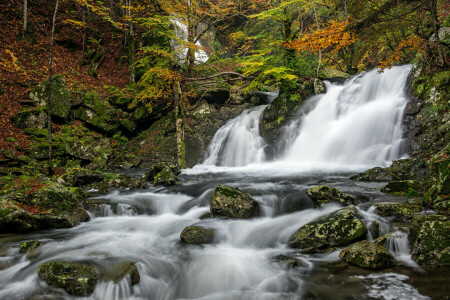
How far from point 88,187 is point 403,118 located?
11.8 metres

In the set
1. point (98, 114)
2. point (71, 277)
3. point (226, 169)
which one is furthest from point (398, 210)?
point (98, 114)

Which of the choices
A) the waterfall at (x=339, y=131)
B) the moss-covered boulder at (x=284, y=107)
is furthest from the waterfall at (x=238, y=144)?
the moss-covered boulder at (x=284, y=107)

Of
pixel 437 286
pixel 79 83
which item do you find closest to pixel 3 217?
pixel 437 286

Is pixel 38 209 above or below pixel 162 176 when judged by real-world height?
below

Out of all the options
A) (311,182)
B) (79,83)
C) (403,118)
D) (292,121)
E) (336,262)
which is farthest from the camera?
(79,83)

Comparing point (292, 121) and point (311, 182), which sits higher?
point (292, 121)

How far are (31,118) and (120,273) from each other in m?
10.0

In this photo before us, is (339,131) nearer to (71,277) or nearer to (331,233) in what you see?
(331,233)

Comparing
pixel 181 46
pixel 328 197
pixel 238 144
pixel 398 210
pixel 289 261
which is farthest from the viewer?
pixel 238 144

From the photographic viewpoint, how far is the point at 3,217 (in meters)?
5.28

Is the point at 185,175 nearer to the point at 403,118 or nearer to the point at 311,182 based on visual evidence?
the point at 311,182

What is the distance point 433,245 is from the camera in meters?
3.61

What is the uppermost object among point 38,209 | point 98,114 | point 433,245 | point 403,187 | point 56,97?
point 56,97

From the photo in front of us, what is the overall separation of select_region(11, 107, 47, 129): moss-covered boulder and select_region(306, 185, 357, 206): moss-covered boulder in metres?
11.4
